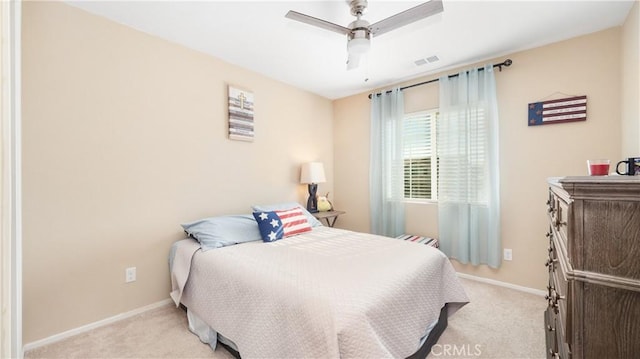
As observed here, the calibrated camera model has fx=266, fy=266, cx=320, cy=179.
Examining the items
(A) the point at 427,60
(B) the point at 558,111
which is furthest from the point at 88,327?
(B) the point at 558,111

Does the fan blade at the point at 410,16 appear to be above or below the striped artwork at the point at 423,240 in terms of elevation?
above

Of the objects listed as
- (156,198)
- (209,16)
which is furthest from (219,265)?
(209,16)

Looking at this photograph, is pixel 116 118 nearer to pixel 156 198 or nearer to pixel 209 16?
pixel 156 198

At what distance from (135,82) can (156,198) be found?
1.04 meters

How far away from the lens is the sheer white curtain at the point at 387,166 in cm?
356

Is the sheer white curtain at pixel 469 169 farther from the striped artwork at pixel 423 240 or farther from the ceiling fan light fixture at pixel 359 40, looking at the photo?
the ceiling fan light fixture at pixel 359 40

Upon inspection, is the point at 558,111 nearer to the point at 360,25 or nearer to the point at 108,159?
the point at 360,25

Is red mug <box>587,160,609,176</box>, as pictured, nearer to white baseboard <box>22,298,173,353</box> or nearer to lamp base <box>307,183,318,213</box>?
lamp base <box>307,183,318,213</box>

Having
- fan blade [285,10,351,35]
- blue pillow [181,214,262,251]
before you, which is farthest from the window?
blue pillow [181,214,262,251]

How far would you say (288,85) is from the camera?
12.0ft

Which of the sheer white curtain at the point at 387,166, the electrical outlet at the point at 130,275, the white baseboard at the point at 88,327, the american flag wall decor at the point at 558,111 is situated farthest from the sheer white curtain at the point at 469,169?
the electrical outlet at the point at 130,275

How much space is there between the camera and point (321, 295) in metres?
1.33

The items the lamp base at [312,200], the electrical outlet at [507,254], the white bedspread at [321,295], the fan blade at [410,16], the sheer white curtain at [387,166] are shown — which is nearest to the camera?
the white bedspread at [321,295]

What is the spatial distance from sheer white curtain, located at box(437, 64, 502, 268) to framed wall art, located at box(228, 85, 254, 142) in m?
2.27
